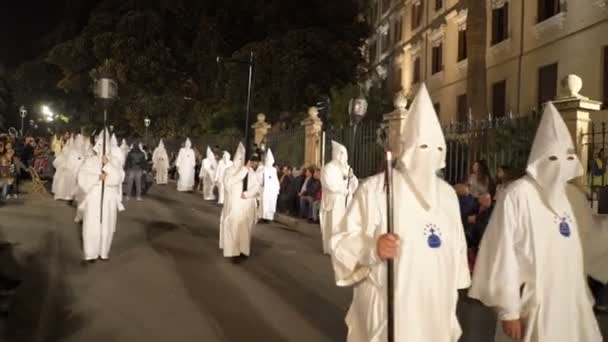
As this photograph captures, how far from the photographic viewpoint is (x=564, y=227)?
4195 mm

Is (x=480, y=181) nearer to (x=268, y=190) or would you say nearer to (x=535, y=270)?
(x=535, y=270)

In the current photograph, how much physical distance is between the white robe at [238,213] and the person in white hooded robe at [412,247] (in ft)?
23.6

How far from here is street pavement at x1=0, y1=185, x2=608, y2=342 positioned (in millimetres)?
6527

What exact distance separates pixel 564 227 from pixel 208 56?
3150 cm

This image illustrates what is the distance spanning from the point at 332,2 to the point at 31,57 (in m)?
34.2

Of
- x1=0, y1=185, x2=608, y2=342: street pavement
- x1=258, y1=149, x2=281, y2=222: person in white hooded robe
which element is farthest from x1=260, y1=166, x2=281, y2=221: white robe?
x1=0, y1=185, x2=608, y2=342: street pavement

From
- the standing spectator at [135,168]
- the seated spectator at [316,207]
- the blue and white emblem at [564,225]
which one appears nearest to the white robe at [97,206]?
the seated spectator at [316,207]

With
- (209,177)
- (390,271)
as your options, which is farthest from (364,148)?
(390,271)

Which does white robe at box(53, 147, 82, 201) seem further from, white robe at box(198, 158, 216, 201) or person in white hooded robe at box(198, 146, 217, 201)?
white robe at box(198, 158, 216, 201)

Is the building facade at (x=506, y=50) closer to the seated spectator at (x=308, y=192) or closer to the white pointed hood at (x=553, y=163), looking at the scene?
the seated spectator at (x=308, y=192)

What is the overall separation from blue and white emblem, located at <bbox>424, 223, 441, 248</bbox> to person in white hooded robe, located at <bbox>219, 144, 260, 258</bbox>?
7.43 metres

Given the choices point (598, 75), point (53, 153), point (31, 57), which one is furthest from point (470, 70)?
point (31, 57)

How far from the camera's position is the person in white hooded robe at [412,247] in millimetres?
3912

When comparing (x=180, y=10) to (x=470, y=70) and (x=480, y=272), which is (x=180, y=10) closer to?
(x=470, y=70)
